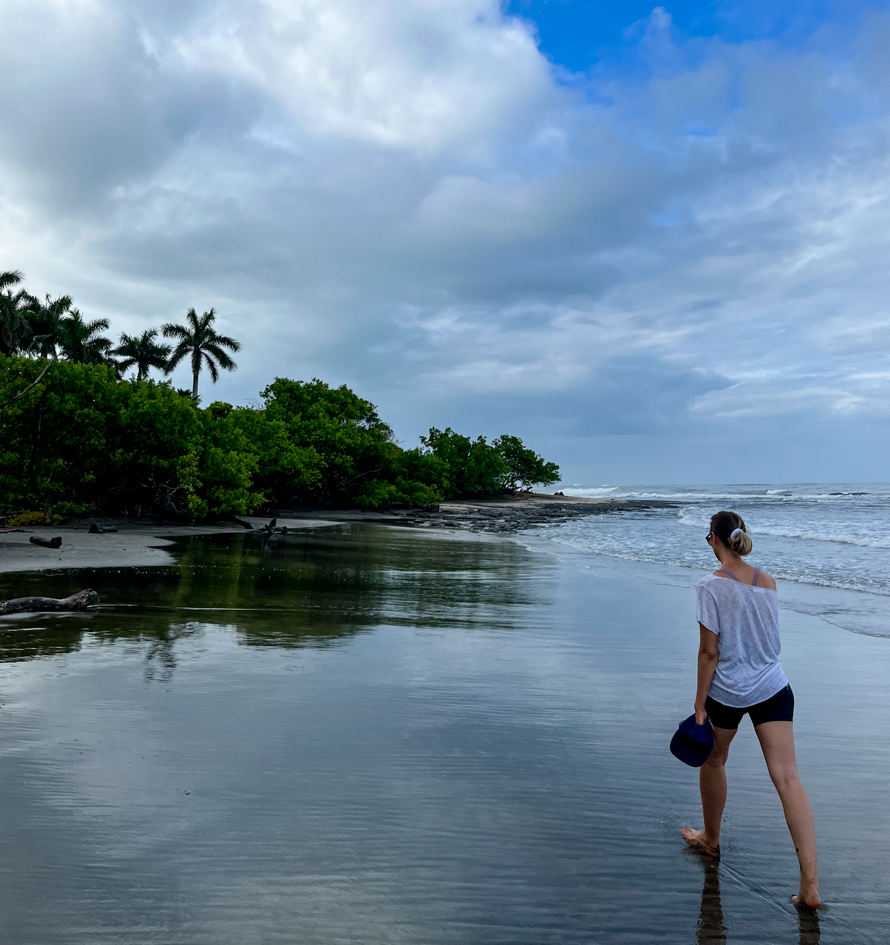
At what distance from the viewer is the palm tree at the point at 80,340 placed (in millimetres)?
50594

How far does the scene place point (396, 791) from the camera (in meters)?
4.34

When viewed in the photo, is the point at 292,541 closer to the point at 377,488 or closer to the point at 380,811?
the point at 380,811

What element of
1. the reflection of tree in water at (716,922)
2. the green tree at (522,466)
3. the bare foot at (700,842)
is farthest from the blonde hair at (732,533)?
the green tree at (522,466)

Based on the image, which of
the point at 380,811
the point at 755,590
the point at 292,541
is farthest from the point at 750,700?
the point at 292,541

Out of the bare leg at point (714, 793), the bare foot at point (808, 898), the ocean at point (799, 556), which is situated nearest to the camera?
the bare foot at point (808, 898)

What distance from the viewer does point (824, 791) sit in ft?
15.2

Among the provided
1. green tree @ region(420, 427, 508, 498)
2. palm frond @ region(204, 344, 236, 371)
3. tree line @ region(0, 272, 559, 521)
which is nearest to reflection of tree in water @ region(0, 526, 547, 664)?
tree line @ region(0, 272, 559, 521)

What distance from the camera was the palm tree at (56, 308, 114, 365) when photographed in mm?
50594

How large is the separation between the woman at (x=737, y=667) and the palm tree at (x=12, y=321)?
166 feet

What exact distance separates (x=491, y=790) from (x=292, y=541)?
67.5 ft

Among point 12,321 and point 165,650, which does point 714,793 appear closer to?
point 165,650

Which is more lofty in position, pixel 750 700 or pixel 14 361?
pixel 14 361

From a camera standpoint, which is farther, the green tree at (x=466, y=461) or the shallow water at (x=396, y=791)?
the green tree at (x=466, y=461)

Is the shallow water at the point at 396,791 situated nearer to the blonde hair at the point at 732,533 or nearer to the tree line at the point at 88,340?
the blonde hair at the point at 732,533
